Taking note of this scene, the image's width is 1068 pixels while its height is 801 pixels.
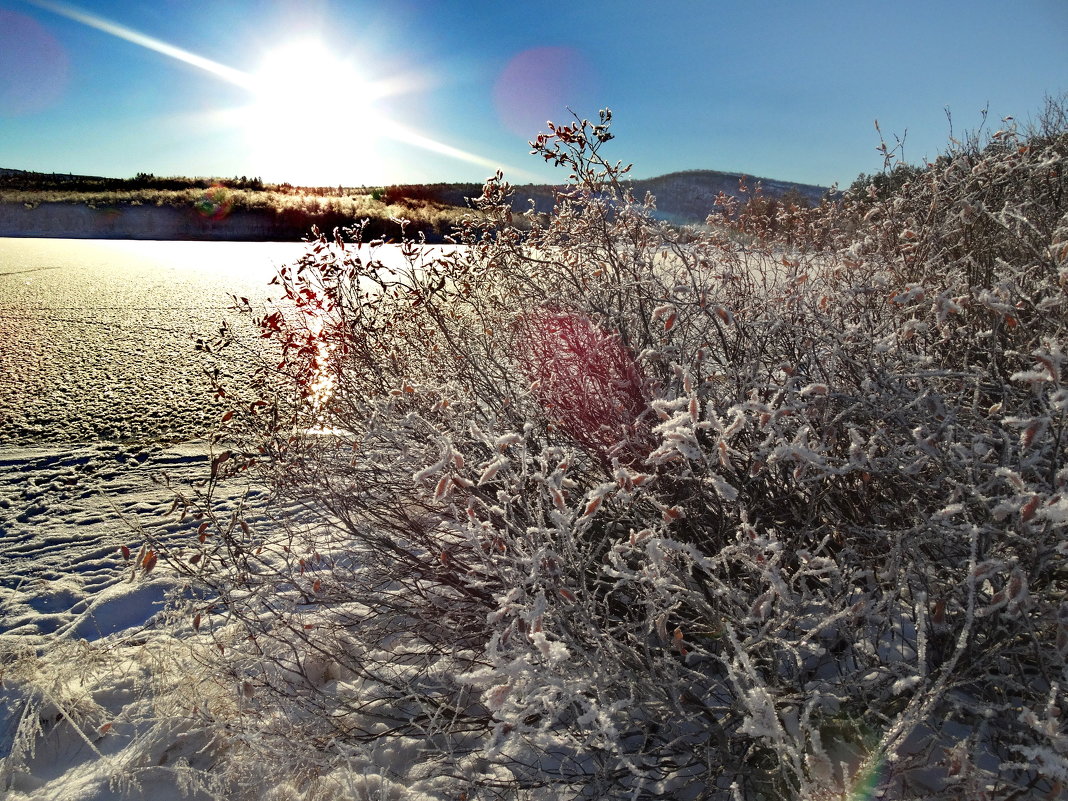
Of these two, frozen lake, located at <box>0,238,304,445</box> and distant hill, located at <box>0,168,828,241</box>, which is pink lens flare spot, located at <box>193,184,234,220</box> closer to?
distant hill, located at <box>0,168,828,241</box>

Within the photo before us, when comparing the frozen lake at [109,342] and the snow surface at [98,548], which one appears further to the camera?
the frozen lake at [109,342]

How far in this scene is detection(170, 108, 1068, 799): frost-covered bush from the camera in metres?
1.42

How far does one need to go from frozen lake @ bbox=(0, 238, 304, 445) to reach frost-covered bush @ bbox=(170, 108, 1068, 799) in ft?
6.15

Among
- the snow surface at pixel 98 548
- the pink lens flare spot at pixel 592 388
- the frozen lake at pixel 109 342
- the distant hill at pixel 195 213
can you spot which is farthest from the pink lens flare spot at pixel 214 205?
the pink lens flare spot at pixel 592 388

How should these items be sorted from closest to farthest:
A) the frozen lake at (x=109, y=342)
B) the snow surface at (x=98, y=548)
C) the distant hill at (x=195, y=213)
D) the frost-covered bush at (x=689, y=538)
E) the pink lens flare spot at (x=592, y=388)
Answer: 1. the frost-covered bush at (x=689, y=538)
2. the snow surface at (x=98, y=548)
3. the pink lens flare spot at (x=592, y=388)
4. the frozen lake at (x=109, y=342)
5. the distant hill at (x=195, y=213)

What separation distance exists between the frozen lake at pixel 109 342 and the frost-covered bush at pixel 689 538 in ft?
6.15

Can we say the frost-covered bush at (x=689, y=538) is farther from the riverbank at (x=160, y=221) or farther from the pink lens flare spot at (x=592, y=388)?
the riverbank at (x=160, y=221)

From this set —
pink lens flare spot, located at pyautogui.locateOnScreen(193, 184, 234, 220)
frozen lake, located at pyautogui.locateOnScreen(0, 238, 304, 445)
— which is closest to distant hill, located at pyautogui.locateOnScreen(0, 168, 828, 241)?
pink lens flare spot, located at pyautogui.locateOnScreen(193, 184, 234, 220)

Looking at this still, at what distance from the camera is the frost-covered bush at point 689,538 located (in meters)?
1.42

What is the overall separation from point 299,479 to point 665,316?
204 centimetres

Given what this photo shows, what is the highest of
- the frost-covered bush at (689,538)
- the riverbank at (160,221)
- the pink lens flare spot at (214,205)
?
the pink lens flare spot at (214,205)

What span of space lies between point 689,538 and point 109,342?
7836 millimetres

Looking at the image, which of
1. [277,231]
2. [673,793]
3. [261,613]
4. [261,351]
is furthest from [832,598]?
[277,231]

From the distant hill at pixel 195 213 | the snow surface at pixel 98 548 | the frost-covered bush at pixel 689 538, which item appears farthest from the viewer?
the distant hill at pixel 195 213
